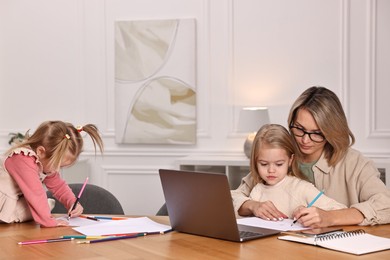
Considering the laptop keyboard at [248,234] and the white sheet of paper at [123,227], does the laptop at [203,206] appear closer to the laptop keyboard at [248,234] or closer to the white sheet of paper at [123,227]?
the laptop keyboard at [248,234]

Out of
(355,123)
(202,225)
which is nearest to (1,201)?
(202,225)

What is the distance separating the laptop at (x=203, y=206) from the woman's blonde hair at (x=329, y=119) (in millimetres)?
599

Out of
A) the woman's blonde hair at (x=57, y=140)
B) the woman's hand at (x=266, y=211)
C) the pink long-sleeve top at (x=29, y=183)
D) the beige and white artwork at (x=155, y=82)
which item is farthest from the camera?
the beige and white artwork at (x=155, y=82)

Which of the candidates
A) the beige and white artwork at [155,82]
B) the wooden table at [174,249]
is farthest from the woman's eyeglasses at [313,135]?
the beige and white artwork at [155,82]

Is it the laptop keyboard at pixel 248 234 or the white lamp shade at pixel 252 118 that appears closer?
the laptop keyboard at pixel 248 234

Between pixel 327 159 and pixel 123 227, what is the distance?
927 millimetres

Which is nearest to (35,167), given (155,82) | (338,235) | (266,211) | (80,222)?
(80,222)

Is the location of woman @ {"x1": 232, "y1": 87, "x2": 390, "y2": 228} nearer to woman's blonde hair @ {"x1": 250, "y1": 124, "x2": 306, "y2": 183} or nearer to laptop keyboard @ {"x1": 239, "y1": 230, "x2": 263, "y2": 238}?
woman's blonde hair @ {"x1": 250, "y1": 124, "x2": 306, "y2": 183}

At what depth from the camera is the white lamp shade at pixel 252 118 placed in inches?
200

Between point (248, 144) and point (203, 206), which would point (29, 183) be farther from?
point (248, 144)

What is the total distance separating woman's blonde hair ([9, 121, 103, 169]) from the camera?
292 cm

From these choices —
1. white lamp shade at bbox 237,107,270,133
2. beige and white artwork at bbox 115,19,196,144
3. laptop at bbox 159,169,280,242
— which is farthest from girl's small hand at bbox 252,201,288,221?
beige and white artwork at bbox 115,19,196,144

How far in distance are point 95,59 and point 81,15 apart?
41 centimetres

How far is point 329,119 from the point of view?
2.83 meters
